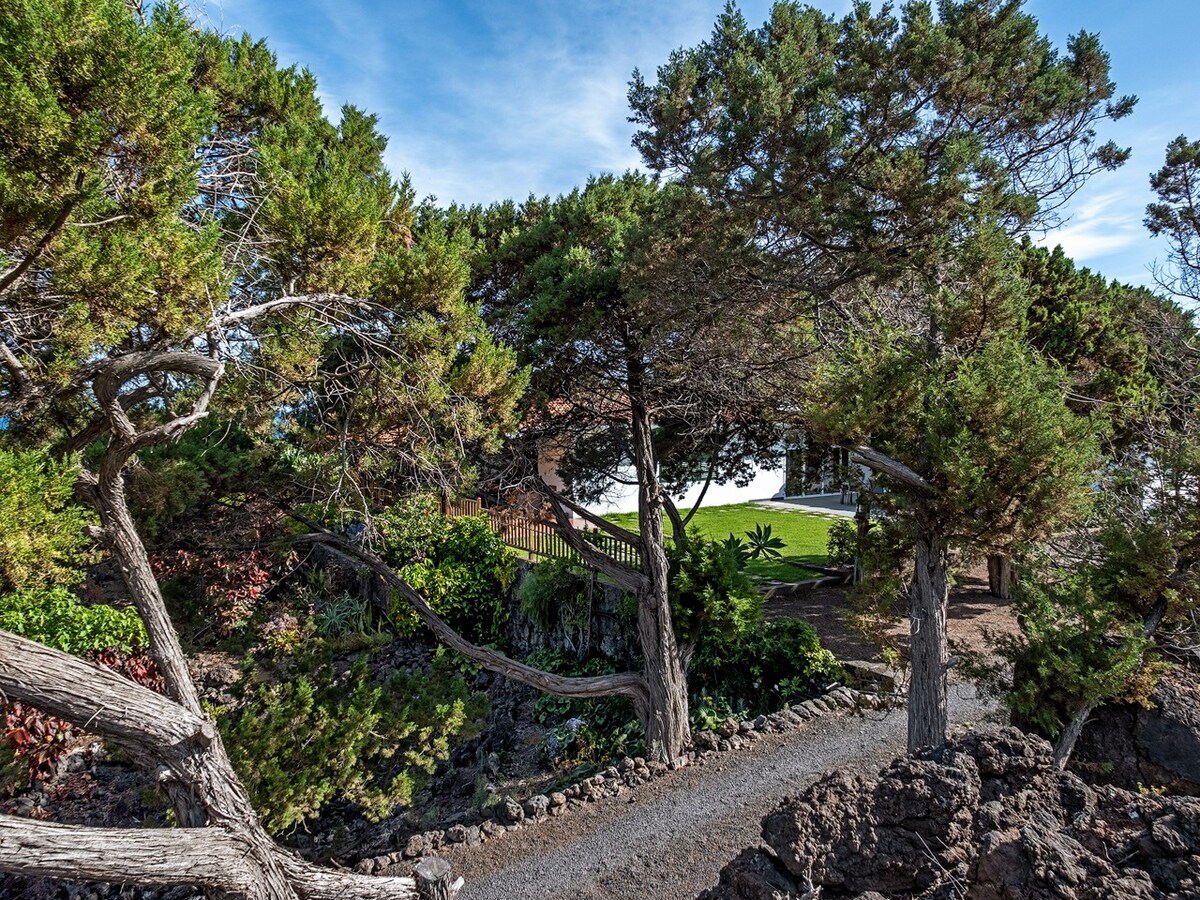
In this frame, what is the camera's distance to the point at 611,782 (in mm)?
7180

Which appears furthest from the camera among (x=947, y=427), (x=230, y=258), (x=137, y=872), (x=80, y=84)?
(x=947, y=427)

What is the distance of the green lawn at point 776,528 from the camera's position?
47.3 ft

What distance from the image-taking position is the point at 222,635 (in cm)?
1020

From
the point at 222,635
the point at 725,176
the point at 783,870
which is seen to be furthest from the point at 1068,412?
the point at 222,635

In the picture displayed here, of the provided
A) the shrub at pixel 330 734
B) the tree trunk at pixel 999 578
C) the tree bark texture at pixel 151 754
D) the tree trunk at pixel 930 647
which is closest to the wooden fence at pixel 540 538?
the shrub at pixel 330 734

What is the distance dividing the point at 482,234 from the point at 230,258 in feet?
16.0

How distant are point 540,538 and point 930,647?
7893 mm

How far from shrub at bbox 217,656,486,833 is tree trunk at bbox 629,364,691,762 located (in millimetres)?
2331

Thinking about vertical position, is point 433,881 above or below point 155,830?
below

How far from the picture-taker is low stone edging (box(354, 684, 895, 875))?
6.17 metres

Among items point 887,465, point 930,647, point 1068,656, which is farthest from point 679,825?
point 887,465

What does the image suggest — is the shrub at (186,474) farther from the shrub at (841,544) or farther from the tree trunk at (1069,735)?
the shrub at (841,544)

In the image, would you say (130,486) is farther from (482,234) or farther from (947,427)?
(947,427)

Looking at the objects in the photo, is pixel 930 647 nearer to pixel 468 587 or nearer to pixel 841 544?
pixel 841 544
